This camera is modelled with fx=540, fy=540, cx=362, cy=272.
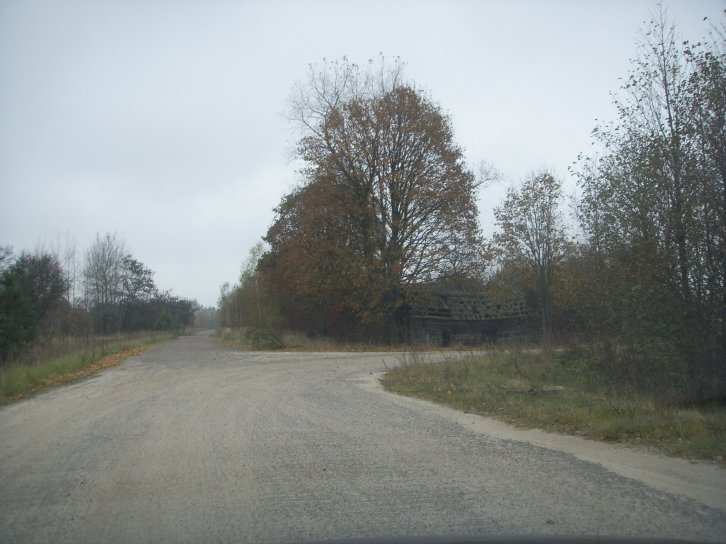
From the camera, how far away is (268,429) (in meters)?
8.91

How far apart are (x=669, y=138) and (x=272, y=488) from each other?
1116 cm

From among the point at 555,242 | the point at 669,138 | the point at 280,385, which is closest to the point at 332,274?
the point at 555,242

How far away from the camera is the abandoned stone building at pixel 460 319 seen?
3597cm

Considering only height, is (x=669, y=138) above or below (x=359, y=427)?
above

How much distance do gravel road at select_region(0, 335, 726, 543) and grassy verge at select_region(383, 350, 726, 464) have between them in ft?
3.30

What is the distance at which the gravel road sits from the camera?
477 cm

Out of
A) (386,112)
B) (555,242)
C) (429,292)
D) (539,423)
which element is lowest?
(539,423)

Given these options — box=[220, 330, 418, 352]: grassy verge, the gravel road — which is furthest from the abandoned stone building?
the gravel road

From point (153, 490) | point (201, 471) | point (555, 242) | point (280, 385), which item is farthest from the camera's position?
point (555, 242)

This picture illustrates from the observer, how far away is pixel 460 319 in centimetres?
3991

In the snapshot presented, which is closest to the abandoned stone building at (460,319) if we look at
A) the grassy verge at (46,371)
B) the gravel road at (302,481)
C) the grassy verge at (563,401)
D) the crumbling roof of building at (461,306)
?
the crumbling roof of building at (461,306)

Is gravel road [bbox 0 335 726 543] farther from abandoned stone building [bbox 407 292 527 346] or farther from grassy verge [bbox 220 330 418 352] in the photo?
abandoned stone building [bbox 407 292 527 346]

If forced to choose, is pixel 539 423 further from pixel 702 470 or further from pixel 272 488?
pixel 272 488

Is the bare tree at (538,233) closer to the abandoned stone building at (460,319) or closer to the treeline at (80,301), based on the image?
the abandoned stone building at (460,319)
